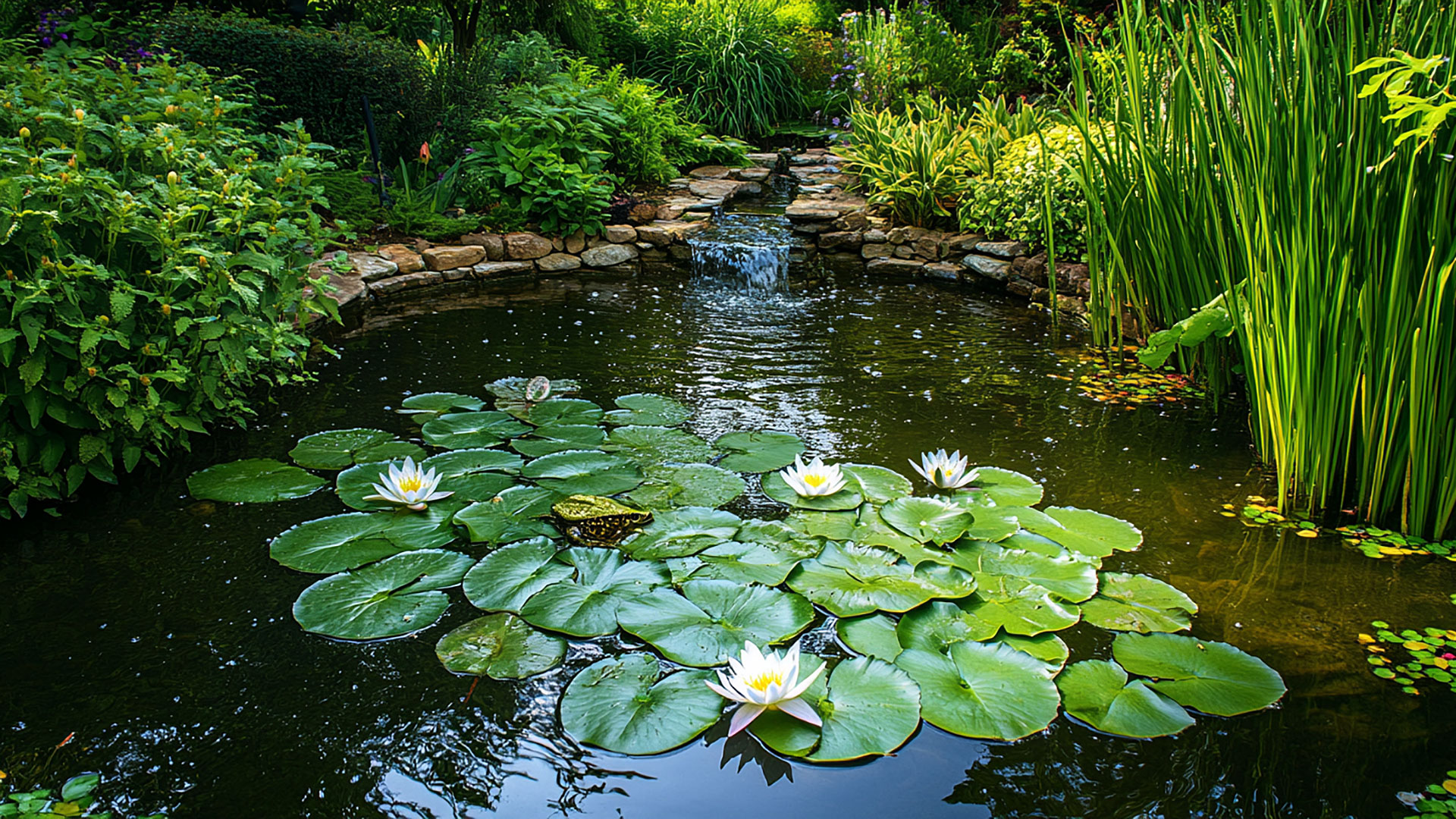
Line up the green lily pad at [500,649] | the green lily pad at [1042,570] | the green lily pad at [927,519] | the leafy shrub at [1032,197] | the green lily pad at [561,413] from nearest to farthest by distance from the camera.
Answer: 1. the green lily pad at [500,649]
2. the green lily pad at [1042,570]
3. the green lily pad at [927,519]
4. the green lily pad at [561,413]
5. the leafy shrub at [1032,197]

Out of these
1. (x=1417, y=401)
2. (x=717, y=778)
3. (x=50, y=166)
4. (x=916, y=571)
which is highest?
(x=50, y=166)

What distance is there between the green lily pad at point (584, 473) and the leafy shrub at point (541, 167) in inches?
135

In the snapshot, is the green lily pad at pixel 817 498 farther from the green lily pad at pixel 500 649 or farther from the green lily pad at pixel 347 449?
the green lily pad at pixel 347 449

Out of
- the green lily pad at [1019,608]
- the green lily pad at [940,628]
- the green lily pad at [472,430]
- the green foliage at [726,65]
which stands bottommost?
the green lily pad at [940,628]

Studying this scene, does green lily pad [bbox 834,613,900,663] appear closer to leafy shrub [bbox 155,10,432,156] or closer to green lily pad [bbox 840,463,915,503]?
green lily pad [bbox 840,463,915,503]

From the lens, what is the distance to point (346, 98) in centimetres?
581

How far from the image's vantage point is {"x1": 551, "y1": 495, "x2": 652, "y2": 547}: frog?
7.68 ft

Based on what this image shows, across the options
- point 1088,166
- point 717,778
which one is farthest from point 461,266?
point 717,778

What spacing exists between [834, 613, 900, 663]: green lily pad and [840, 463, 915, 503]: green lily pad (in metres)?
0.60

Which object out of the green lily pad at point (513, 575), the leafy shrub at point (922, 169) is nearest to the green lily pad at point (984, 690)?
the green lily pad at point (513, 575)

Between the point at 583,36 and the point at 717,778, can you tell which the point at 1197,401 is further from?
the point at 583,36

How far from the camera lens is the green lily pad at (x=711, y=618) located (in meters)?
1.88

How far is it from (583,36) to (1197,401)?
8131 mm

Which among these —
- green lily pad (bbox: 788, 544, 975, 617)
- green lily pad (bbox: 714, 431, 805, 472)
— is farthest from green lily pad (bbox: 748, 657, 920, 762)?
green lily pad (bbox: 714, 431, 805, 472)
